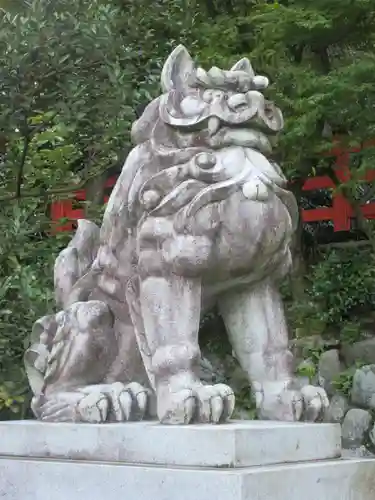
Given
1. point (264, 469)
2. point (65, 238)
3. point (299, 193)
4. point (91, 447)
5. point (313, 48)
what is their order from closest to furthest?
point (264, 469) < point (91, 447) < point (65, 238) < point (313, 48) < point (299, 193)

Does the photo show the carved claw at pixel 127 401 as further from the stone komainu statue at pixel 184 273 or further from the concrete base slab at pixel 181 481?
the concrete base slab at pixel 181 481

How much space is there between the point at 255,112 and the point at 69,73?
2499mm

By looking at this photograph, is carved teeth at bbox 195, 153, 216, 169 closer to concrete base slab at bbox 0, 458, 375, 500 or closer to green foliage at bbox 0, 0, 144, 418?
concrete base slab at bbox 0, 458, 375, 500

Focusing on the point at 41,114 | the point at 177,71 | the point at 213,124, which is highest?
the point at 41,114

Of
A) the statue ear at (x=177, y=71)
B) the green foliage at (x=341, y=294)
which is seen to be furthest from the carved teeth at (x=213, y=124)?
the green foliage at (x=341, y=294)

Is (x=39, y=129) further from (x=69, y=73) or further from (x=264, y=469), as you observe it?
(x=264, y=469)

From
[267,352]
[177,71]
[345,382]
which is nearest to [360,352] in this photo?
[345,382]

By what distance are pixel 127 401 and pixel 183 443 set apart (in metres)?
0.37

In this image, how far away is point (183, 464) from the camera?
97.8 inches

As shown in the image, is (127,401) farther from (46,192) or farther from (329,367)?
(329,367)

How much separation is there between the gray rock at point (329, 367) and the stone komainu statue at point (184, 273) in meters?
5.20

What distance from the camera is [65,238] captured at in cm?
554

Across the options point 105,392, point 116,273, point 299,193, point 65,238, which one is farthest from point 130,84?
point 299,193

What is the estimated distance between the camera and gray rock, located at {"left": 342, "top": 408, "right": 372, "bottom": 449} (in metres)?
6.60
